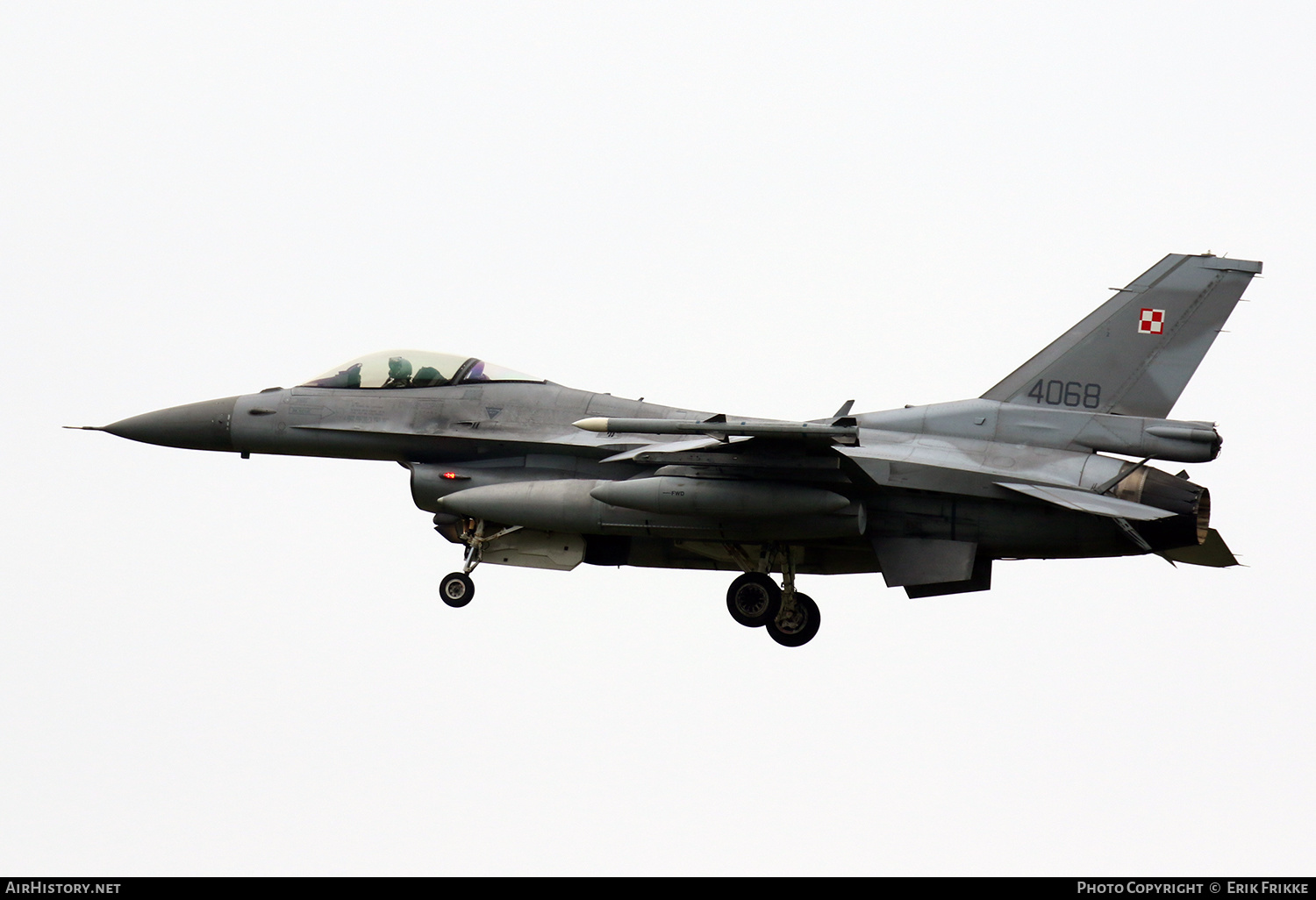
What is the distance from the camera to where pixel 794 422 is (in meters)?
17.0

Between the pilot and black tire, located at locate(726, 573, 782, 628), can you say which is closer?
black tire, located at locate(726, 573, 782, 628)

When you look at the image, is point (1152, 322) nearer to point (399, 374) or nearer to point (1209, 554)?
point (1209, 554)

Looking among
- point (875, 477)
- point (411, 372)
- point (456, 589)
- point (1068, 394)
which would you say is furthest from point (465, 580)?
point (1068, 394)

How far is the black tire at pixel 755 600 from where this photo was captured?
1875 centimetres

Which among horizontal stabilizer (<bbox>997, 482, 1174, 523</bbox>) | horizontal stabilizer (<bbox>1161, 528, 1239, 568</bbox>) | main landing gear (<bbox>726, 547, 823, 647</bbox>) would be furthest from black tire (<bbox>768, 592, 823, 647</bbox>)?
horizontal stabilizer (<bbox>1161, 528, 1239, 568</bbox>)

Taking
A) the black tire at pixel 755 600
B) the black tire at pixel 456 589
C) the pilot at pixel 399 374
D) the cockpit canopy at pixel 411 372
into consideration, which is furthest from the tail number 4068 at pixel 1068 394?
the pilot at pixel 399 374

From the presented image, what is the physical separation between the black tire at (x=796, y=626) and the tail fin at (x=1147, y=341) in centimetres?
308

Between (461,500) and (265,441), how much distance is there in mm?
2665

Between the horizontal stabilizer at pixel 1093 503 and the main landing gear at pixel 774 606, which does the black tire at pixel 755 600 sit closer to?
the main landing gear at pixel 774 606

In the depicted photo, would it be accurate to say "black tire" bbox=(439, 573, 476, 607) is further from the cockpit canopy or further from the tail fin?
the tail fin

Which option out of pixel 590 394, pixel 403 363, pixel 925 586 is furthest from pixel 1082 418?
pixel 403 363

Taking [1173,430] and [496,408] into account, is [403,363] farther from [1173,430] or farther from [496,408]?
[1173,430]

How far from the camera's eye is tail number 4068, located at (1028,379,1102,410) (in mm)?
17844

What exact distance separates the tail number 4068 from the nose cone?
8.63 m
